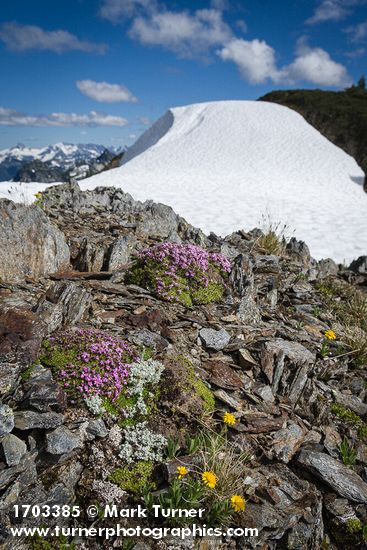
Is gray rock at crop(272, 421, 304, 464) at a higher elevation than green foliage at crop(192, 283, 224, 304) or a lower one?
lower

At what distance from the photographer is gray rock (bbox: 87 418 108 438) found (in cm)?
339

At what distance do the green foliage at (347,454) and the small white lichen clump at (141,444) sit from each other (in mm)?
1924

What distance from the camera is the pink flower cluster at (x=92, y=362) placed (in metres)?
3.63

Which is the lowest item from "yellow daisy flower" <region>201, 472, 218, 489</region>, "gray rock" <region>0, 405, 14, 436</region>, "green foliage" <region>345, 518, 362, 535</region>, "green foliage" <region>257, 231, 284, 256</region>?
"green foliage" <region>345, 518, 362, 535</region>

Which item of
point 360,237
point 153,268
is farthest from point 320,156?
point 153,268


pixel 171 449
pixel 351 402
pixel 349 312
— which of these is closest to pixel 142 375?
pixel 171 449

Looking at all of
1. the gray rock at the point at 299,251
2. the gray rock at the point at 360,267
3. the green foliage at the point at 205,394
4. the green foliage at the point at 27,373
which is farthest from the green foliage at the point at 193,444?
the gray rock at the point at 360,267

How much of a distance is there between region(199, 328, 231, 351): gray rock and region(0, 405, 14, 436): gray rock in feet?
8.42

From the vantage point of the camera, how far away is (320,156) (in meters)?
31.5

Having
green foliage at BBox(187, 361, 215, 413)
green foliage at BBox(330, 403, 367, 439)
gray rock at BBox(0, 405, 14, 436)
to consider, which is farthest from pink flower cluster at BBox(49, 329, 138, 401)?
green foliage at BBox(330, 403, 367, 439)

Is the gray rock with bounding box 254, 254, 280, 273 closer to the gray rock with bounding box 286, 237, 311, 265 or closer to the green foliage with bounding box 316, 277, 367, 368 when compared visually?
the green foliage with bounding box 316, 277, 367, 368

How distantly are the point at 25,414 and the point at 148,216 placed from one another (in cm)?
711

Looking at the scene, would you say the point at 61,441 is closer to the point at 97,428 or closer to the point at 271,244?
the point at 97,428

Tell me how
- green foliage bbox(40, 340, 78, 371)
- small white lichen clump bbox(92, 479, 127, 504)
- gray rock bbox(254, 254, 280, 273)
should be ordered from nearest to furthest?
small white lichen clump bbox(92, 479, 127, 504), green foliage bbox(40, 340, 78, 371), gray rock bbox(254, 254, 280, 273)
